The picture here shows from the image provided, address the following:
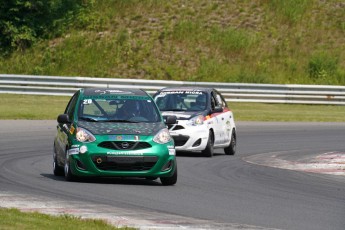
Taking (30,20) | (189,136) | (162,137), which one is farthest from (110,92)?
(30,20)

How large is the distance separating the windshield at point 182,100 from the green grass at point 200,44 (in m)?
21.8

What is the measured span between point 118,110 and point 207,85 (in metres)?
24.2

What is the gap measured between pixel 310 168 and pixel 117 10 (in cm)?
3085

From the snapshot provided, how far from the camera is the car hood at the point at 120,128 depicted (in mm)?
16328

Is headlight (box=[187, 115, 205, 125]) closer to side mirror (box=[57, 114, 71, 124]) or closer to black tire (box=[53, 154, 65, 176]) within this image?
black tire (box=[53, 154, 65, 176])

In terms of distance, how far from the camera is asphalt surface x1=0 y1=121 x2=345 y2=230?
12492 millimetres

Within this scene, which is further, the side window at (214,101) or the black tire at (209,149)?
the side window at (214,101)

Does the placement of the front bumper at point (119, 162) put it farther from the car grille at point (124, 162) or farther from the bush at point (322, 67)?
the bush at point (322, 67)

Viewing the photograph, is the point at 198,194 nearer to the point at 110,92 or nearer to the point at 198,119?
the point at 110,92

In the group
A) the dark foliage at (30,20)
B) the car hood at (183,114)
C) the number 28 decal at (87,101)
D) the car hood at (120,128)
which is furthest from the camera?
the dark foliage at (30,20)

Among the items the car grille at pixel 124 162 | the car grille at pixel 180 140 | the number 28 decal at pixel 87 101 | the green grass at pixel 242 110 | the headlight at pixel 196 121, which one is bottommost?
the green grass at pixel 242 110

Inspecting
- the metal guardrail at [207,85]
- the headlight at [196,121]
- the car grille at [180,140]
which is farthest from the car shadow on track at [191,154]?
the metal guardrail at [207,85]

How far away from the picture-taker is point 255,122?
117 ft

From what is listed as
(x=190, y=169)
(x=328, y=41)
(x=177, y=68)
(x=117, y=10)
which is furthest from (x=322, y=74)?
(x=190, y=169)
